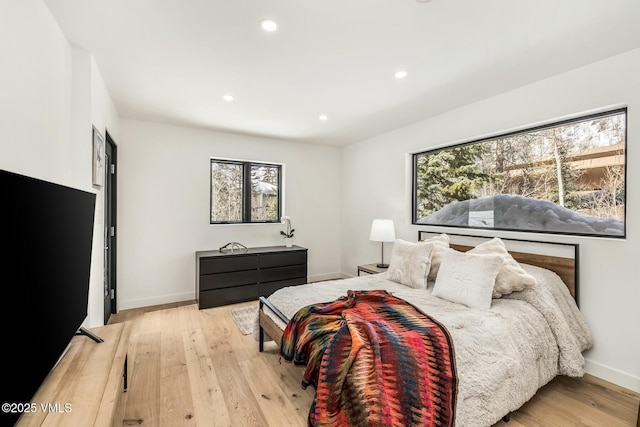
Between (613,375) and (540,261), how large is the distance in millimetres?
959

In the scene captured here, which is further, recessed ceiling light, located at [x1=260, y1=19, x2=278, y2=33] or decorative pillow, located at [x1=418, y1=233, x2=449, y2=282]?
decorative pillow, located at [x1=418, y1=233, x2=449, y2=282]

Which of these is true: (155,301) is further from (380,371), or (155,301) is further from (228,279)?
(380,371)

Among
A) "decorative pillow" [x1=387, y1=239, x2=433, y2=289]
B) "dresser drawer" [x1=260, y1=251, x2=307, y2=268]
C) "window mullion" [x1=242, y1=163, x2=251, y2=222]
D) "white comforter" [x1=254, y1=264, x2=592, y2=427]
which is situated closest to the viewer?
"white comforter" [x1=254, y1=264, x2=592, y2=427]

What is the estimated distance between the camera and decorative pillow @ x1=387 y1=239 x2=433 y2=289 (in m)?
2.85

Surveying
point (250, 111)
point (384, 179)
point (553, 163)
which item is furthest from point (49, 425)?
point (384, 179)

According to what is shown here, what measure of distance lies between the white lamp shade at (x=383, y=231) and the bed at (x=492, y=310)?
84 centimetres

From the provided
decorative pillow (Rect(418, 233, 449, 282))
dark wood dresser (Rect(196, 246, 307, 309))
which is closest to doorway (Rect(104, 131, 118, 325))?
dark wood dresser (Rect(196, 246, 307, 309))

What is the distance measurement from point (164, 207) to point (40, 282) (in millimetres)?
3162

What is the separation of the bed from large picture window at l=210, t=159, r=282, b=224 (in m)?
2.30

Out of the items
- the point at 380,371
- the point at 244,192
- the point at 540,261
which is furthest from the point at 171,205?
the point at 540,261

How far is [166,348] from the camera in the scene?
282 cm

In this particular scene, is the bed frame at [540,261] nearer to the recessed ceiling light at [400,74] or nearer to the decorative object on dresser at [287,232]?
the recessed ceiling light at [400,74]

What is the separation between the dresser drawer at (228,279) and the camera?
3906mm

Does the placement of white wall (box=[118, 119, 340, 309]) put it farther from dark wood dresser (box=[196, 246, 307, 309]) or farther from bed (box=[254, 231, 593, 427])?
bed (box=[254, 231, 593, 427])
